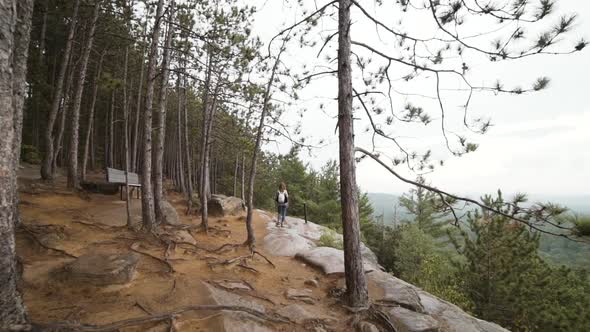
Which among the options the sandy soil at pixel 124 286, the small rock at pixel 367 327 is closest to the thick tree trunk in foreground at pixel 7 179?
the sandy soil at pixel 124 286

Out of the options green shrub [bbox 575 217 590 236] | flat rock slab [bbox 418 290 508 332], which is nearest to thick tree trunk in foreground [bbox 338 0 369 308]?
flat rock slab [bbox 418 290 508 332]

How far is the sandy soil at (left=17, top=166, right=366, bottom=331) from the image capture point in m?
3.78

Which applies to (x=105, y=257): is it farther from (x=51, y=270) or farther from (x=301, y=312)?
(x=301, y=312)

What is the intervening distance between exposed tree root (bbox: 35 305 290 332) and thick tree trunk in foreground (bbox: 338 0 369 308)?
1.44m

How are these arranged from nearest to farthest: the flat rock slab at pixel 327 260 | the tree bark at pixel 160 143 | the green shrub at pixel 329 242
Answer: the flat rock slab at pixel 327 260, the tree bark at pixel 160 143, the green shrub at pixel 329 242

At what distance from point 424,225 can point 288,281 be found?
1058 inches

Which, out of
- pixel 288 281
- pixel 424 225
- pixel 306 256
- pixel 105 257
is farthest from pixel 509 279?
pixel 424 225

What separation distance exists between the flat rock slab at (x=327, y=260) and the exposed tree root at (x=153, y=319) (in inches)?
114

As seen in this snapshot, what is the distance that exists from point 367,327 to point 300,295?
1.53 meters

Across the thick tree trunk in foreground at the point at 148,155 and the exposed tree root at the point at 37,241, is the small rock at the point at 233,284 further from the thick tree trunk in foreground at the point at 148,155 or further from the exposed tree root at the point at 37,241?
the thick tree trunk in foreground at the point at 148,155

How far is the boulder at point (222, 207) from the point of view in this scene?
45.9 feet

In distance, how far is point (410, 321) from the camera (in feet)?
15.6

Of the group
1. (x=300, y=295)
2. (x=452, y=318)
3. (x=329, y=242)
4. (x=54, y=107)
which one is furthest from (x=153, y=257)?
(x=54, y=107)

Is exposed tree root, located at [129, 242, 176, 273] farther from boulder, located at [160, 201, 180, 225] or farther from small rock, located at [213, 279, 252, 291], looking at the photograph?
boulder, located at [160, 201, 180, 225]
